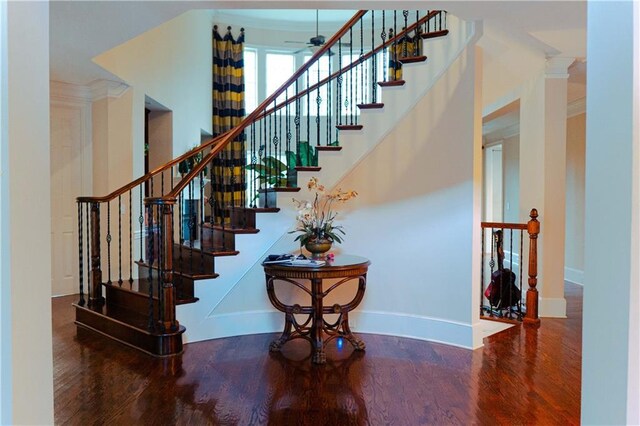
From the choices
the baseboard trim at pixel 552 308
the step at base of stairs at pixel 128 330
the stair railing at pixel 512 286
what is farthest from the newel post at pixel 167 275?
the baseboard trim at pixel 552 308

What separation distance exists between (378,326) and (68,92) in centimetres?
429

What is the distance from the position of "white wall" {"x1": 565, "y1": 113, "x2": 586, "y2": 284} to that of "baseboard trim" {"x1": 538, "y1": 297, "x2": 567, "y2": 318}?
6.81 ft

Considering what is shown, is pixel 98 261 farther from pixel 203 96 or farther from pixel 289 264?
pixel 203 96

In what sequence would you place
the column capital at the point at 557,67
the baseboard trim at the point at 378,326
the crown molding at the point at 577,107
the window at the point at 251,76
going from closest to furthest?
the baseboard trim at the point at 378,326
the column capital at the point at 557,67
the crown molding at the point at 577,107
the window at the point at 251,76

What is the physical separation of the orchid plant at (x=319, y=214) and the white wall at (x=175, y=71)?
8.08 ft

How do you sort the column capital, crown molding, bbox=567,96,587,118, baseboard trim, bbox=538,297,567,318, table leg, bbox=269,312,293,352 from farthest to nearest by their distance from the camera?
1. crown molding, bbox=567,96,587,118
2. baseboard trim, bbox=538,297,567,318
3. the column capital
4. table leg, bbox=269,312,293,352

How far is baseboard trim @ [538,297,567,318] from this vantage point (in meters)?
4.40

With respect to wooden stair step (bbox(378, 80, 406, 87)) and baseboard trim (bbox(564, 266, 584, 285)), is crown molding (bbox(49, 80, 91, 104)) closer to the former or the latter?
wooden stair step (bbox(378, 80, 406, 87))

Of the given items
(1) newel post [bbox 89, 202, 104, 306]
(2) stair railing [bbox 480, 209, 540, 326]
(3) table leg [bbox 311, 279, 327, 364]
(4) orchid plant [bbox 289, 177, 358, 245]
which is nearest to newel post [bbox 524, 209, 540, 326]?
(2) stair railing [bbox 480, 209, 540, 326]

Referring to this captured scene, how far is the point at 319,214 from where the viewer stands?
3.84 metres

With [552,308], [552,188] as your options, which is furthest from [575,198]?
[552,308]
